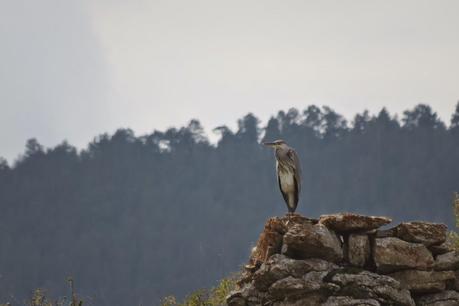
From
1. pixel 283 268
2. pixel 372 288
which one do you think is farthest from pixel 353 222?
pixel 283 268

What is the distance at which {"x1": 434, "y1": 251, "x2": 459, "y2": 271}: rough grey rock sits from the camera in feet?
77.1

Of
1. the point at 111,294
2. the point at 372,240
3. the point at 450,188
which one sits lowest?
the point at 372,240

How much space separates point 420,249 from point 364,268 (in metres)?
1.38

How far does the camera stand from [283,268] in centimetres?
2311

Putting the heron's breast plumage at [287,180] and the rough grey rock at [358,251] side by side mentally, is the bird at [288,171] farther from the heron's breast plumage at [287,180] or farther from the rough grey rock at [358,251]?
the rough grey rock at [358,251]

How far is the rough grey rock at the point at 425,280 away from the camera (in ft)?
76.6

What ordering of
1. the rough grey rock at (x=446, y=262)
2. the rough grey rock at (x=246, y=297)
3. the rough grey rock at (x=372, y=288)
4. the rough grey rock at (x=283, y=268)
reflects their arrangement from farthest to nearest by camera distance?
1. the rough grey rock at (x=246, y=297)
2. the rough grey rock at (x=446, y=262)
3. the rough grey rock at (x=283, y=268)
4. the rough grey rock at (x=372, y=288)

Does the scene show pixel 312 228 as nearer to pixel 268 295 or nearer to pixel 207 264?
pixel 268 295

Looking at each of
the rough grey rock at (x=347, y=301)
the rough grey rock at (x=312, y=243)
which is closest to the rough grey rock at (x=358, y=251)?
the rough grey rock at (x=312, y=243)

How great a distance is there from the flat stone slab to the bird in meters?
3.72

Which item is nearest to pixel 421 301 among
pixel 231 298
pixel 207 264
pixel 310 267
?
pixel 310 267

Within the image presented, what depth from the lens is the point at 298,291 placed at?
74.8ft

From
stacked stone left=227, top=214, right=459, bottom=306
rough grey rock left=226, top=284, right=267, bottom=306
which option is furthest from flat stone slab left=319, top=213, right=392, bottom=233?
rough grey rock left=226, top=284, right=267, bottom=306

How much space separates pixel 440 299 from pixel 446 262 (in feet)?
2.90
